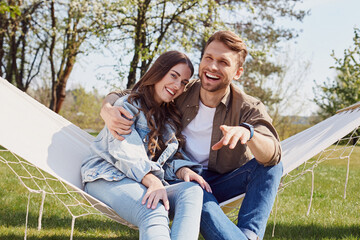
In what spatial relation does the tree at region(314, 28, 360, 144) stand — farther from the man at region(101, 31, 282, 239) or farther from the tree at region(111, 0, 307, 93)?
the man at region(101, 31, 282, 239)

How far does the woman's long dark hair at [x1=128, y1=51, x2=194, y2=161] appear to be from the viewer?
1.85 m

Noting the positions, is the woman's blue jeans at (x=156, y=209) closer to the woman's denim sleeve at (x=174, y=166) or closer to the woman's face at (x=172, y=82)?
the woman's denim sleeve at (x=174, y=166)

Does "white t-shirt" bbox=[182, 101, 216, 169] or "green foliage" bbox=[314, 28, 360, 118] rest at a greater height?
"white t-shirt" bbox=[182, 101, 216, 169]

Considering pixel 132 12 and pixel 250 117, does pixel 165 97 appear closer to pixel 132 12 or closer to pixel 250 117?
pixel 250 117

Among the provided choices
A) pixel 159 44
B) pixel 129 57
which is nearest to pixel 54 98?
pixel 129 57

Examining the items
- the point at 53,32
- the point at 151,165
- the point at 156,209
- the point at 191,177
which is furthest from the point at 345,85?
the point at 156,209

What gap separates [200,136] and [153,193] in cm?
57

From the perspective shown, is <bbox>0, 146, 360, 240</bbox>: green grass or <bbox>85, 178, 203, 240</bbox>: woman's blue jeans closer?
<bbox>85, 178, 203, 240</bbox>: woman's blue jeans

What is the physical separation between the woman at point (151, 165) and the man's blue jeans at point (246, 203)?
0.09 meters

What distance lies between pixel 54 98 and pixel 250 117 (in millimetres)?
10113

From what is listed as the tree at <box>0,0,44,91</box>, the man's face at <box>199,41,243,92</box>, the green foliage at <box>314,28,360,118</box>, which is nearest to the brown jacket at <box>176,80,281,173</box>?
the man's face at <box>199,41,243,92</box>

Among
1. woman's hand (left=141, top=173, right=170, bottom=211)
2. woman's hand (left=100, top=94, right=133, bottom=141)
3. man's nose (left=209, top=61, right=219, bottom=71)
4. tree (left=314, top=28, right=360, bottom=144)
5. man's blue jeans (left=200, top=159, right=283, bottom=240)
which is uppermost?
man's nose (left=209, top=61, right=219, bottom=71)

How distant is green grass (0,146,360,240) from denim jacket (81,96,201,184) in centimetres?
78

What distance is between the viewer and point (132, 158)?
66.0 inches
